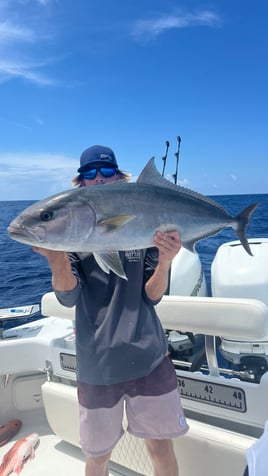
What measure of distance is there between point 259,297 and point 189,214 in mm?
2137

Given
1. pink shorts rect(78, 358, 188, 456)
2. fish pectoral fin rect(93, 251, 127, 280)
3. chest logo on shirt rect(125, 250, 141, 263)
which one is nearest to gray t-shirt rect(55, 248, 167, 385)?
chest logo on shirt rect(125, 250, 141, 263)

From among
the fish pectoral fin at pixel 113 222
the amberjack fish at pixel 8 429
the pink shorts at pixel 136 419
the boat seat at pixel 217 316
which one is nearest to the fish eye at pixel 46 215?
the fish pectoral fin at pixel 113 222

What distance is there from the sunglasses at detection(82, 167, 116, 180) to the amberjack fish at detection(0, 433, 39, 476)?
101 inches

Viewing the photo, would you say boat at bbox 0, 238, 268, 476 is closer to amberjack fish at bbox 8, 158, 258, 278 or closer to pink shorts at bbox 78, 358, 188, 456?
pink shorts at bbox 78, 358, 188, 456

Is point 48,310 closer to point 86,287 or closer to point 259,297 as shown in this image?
point 86,287

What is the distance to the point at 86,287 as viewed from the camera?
7.14 feet

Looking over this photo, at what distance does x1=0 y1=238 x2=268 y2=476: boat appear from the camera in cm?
235

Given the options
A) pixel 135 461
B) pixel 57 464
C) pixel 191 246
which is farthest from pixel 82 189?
pixel 57 464

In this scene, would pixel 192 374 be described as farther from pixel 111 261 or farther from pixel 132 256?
pixel 111 261

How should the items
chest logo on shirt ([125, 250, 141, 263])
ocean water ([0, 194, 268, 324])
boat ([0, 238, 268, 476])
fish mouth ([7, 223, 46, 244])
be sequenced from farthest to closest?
ocean water ([0, 194, 268, 324])
boat ([0, 238, 268, 476])
chest logo on shirt ([125, 250, 141, 263])
fish mouth ([7, 223, 46, 244])

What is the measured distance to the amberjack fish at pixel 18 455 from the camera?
3174 millimetres

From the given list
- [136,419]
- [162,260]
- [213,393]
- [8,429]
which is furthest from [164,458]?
[8,429]

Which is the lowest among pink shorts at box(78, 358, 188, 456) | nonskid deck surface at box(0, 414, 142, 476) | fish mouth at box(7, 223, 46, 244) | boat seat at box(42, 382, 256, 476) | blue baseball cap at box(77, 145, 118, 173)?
nonskid deck surface at box(0, 414, 142, 476)

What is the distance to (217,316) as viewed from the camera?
7.72 ft
